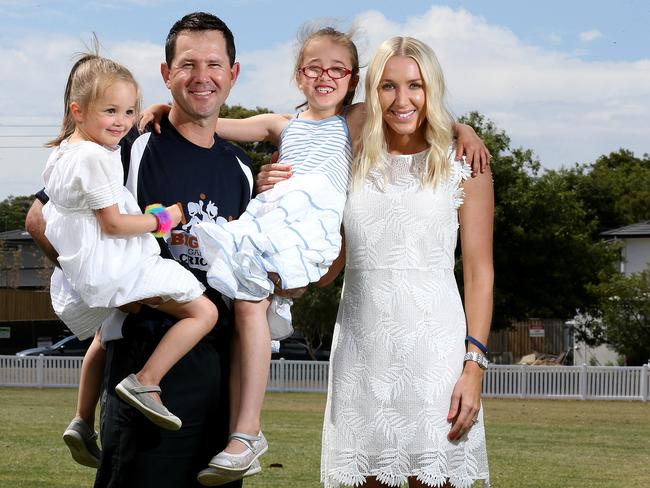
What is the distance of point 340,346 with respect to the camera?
443 cm

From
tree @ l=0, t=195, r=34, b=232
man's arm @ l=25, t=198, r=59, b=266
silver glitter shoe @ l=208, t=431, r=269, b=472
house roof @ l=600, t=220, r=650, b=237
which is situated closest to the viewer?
silver glitter shoe @ l=208, t=431, r=269, b=472

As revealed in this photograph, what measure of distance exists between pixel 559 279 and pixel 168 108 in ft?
129

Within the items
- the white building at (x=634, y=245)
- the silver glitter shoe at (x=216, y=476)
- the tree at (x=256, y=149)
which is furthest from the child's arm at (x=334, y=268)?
the white building at (x=634, y=245)

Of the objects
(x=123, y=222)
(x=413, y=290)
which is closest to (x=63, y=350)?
(x=413, y=290)

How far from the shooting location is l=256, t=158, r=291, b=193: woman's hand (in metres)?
4.18

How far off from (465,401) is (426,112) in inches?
44.7

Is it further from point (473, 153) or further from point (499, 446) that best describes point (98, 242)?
point (499, 446)

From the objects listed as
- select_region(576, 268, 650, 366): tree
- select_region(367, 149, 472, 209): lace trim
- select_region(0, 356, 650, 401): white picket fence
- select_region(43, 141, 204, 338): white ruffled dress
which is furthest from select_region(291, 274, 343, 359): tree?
select_region(43, 141, 204, 338): white ruffled dress

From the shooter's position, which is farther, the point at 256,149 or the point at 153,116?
the point at 256,149

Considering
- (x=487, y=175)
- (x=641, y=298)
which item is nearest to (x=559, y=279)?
(x=641, y=298)

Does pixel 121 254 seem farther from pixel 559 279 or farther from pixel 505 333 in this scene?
pixel 505 333

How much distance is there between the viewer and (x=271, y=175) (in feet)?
13.9

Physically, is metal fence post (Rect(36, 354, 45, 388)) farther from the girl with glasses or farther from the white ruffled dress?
the white ruffled dress

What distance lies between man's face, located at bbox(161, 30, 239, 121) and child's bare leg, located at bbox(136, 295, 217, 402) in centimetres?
72
